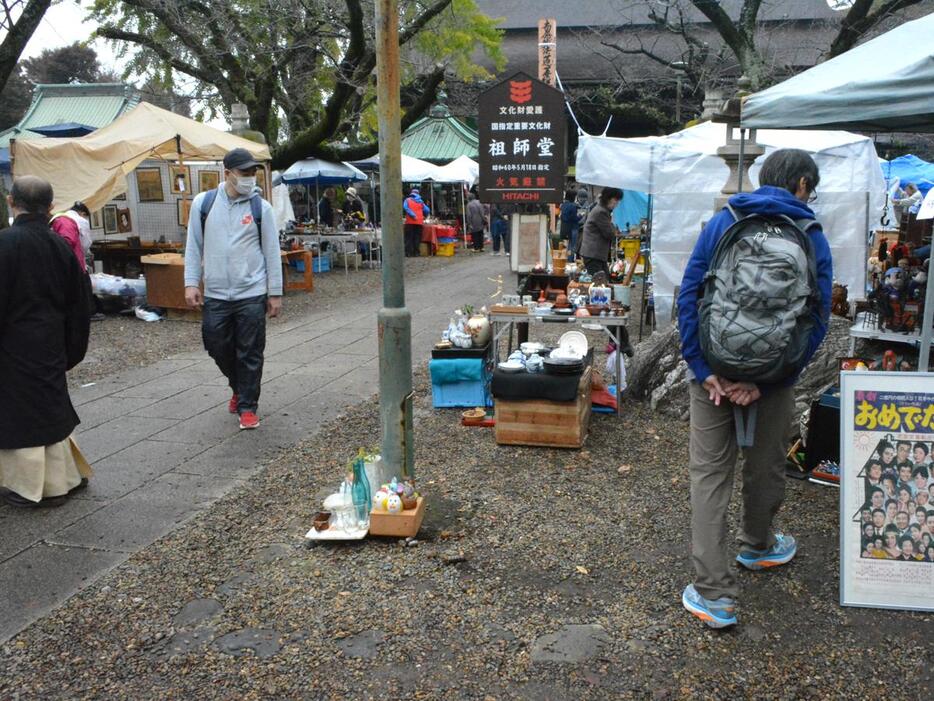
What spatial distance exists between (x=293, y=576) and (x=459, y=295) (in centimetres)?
992

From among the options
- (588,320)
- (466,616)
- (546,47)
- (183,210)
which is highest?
(546,47)

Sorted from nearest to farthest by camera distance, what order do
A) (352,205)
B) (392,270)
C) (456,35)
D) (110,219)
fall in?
(392,270), (110,219), (456,35), (352,205)

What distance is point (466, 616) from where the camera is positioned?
10.1 ft

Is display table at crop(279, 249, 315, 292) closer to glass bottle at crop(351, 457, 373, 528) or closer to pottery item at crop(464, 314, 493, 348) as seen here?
pottery item at crop(464, 314, 493, 348)

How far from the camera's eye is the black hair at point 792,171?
289 cm

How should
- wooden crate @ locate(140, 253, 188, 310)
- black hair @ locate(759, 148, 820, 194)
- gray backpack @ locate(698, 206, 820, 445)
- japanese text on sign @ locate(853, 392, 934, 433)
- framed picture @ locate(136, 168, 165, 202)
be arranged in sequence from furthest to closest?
framed picture @ locate(136, 168, 165, 202), wooden crate @ locate(140, 253, 188, 310), japanese text on sign @ locate(853, 392, 934, 433), black hair @ locate(759, 148, 820, 194), gray backpack @ locate(698, 206, 820, 445)

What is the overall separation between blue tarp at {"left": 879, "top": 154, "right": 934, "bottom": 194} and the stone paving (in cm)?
1329

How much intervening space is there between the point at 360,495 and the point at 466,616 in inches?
37.9

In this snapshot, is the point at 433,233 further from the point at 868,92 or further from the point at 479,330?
the point at 868,92

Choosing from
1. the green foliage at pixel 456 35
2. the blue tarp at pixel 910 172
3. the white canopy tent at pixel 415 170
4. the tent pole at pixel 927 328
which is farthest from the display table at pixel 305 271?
the blue tarp at pixel 910 172

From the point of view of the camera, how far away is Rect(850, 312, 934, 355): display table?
509 centimetres

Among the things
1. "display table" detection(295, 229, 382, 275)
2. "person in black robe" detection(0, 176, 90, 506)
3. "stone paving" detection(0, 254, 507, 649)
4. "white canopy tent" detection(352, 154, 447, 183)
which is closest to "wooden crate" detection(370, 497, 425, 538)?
"stone paving" detection(0, 254, 507, 649)

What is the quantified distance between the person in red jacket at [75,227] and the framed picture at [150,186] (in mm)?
4512

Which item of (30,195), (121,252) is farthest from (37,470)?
(121,252)
